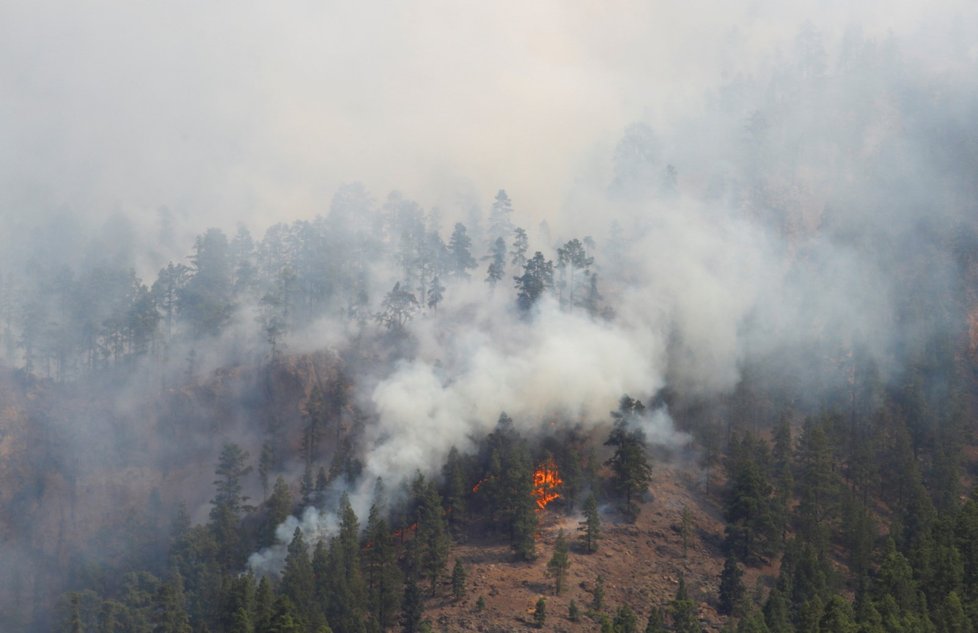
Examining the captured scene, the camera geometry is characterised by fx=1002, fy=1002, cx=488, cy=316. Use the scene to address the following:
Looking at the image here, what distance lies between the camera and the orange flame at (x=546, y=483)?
110000 mm

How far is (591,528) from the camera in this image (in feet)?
331

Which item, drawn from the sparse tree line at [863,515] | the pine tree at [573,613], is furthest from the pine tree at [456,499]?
the sparse tree line at [863,515]

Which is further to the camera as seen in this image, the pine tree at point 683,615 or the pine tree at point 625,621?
the pine tree at point 683,615

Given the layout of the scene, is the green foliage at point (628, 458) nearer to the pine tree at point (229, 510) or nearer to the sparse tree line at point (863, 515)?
the sparse tree line at point (863, 515)

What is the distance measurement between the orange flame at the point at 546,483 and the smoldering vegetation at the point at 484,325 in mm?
5817

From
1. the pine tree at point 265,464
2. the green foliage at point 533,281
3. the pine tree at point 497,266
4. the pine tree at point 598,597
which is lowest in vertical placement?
the pine tree at point 598,597

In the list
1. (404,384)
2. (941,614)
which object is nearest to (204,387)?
(404,384)

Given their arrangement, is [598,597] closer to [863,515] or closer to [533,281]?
[863,515]

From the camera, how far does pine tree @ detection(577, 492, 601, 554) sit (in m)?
101

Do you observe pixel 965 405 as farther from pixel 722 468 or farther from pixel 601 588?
pixel 601 588

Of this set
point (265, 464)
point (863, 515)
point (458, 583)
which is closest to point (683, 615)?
point (458, 583)

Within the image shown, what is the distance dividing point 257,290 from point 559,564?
8488cm

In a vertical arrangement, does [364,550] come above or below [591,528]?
above

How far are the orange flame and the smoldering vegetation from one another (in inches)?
229
